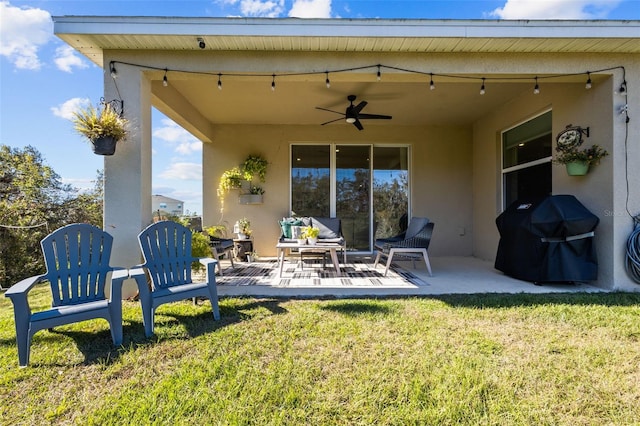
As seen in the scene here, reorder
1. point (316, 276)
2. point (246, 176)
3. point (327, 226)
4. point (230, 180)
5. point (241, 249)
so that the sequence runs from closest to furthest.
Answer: point (316, 276), point (241, 249), point (327, 226), point (230, 180), point (246, 176)

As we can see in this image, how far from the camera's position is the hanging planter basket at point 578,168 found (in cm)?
365

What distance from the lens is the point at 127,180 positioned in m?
3.32

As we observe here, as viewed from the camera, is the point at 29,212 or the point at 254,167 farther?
the point at 29,212

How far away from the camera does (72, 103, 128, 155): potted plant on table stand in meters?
3.02

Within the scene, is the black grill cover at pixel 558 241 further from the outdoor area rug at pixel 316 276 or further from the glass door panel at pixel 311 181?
the glass door panel at pixel 311 181

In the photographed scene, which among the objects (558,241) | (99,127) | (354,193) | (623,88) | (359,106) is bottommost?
(558,241)

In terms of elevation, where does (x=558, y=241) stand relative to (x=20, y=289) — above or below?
above

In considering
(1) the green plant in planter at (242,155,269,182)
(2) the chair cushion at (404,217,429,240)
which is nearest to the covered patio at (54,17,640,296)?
(2) the chair cushion at (404,217,429,240)

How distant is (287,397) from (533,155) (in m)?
5.33

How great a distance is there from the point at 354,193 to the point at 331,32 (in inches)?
149

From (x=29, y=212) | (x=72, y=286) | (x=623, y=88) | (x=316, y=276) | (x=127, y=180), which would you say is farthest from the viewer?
(x=29, y=212)

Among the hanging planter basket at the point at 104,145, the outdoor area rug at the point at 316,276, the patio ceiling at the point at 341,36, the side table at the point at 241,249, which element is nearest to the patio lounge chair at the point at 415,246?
the outdoor area rug at the point at 316,276

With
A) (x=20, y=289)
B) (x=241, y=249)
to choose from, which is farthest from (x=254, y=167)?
(x=20, y=289)

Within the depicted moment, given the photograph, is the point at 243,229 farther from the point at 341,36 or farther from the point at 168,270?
the point at 341,36
